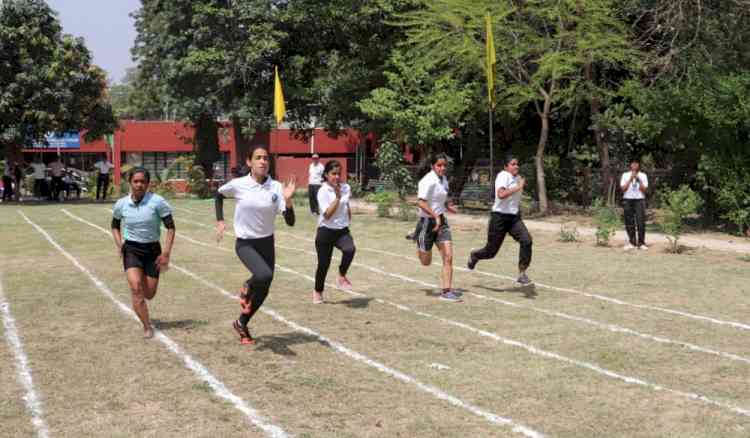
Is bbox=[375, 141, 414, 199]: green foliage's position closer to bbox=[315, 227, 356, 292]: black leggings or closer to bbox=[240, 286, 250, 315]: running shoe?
bbox=[315, 227, 356, 292]: black leggings

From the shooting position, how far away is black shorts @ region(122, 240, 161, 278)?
310 inches

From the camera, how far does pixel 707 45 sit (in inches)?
808

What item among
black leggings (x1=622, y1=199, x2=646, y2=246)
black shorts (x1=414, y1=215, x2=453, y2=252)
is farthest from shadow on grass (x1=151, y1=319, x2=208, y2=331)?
black leggings (x1=622, y1=199, x2=646, y2=246)

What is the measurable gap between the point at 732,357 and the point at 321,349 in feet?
11.7

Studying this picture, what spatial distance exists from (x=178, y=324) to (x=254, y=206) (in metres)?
1.84

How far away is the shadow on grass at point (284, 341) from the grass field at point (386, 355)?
2cm

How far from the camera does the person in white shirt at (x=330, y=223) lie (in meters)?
9.80

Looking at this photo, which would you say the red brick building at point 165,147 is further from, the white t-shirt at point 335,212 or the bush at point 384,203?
the white t-shirt at point 335,212

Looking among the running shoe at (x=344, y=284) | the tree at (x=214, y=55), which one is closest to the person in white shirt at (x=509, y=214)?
the running shoe at (x=344, y=284)

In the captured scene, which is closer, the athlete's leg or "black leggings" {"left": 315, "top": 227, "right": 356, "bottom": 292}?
the athlete's leg

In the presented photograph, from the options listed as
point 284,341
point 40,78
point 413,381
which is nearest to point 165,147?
point 40,78

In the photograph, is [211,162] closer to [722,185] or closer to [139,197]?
[722,185]

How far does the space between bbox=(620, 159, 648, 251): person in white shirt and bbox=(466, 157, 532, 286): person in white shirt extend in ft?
18.6

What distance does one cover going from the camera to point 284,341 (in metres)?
7.94
